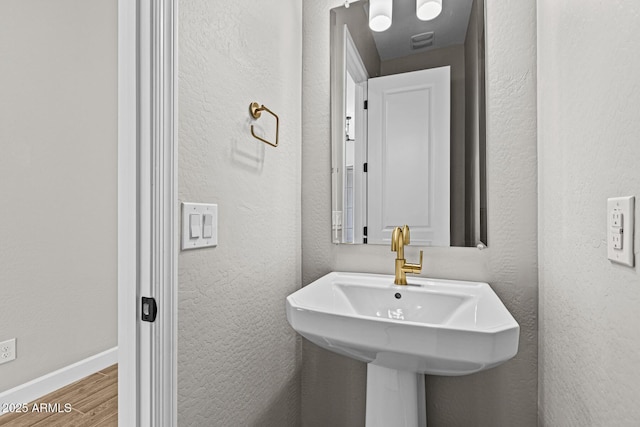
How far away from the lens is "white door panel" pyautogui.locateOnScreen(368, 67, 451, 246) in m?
1.28

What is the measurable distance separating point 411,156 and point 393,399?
2.80 feet

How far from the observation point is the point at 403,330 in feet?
2.47

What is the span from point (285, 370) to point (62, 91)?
200 centimetres

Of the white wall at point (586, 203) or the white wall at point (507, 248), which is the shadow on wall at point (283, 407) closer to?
the white wall at point (507, 248)

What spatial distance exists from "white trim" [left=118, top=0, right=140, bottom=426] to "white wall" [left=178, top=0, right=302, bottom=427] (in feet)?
0.32

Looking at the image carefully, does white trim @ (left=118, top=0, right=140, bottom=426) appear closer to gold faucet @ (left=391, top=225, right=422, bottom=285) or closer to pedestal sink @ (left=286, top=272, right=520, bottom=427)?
pedestal sink @ (left=286, top=272, right=520, bottom=427)

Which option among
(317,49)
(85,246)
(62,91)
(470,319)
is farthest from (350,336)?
(62,91)

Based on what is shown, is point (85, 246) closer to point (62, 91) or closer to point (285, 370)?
point (62, 91)

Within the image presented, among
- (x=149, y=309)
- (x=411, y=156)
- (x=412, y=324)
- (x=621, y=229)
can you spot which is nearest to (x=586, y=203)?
(x=621, y=229)

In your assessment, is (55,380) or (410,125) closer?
(410,125)

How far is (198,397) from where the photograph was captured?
2.87ft

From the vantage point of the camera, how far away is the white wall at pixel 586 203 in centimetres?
55

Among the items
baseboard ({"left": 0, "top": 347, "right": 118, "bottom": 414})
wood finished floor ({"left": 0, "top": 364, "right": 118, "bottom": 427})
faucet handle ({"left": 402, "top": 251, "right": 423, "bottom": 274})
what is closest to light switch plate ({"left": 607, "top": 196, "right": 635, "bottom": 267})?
faucet handle ({"left": 402, "top": 251, "right": 423, "bottom": 274})

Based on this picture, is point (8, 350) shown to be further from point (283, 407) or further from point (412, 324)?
point (412, 324)
